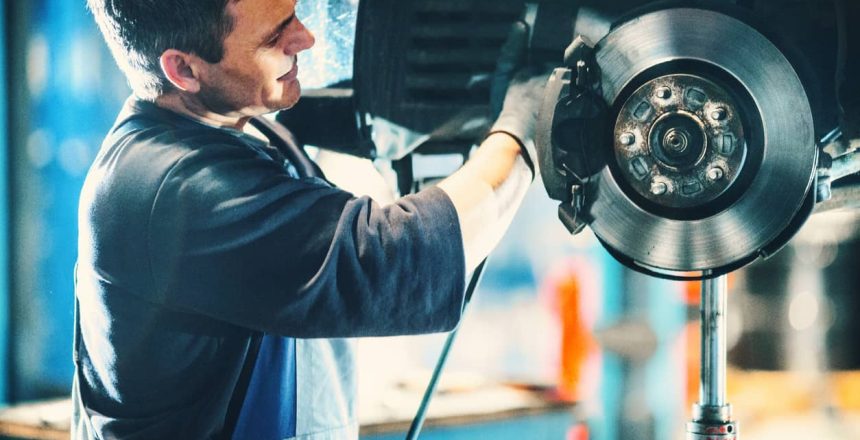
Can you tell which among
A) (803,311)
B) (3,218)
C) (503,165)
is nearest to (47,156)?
(3,218)

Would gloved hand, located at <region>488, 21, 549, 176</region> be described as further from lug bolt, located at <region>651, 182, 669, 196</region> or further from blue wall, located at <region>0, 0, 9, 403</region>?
blue wall, located at <region>0, 0, 9, 403</region>

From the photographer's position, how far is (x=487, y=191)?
839 mm

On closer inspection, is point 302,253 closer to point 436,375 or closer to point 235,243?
point 235,243

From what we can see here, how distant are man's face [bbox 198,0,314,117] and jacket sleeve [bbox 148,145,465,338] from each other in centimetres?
11

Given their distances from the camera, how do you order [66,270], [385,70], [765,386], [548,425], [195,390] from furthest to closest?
1. [765,386]
2. [548,425]
3. [66,270]
4. [385,70]
5. [195,390]

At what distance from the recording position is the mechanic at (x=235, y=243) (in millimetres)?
808

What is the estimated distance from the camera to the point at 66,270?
225cm

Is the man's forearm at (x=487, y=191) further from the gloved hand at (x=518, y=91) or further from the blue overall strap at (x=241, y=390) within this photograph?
the blue overall strap at (x=241, y=390)

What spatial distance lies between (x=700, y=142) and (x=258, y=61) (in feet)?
1.42

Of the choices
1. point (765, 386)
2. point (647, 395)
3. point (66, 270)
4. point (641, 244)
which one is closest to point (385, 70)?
point (641, 244)

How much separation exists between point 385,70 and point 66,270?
1.55 metres

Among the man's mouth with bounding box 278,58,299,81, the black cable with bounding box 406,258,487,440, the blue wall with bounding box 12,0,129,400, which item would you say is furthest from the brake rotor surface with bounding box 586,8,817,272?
the blue wall with bounding box 12,0,129,400

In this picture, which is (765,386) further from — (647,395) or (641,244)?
(641,244)

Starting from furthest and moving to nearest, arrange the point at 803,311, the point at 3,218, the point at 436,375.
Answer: the point at 803,311, the point at 3,218, the point at 436,375
